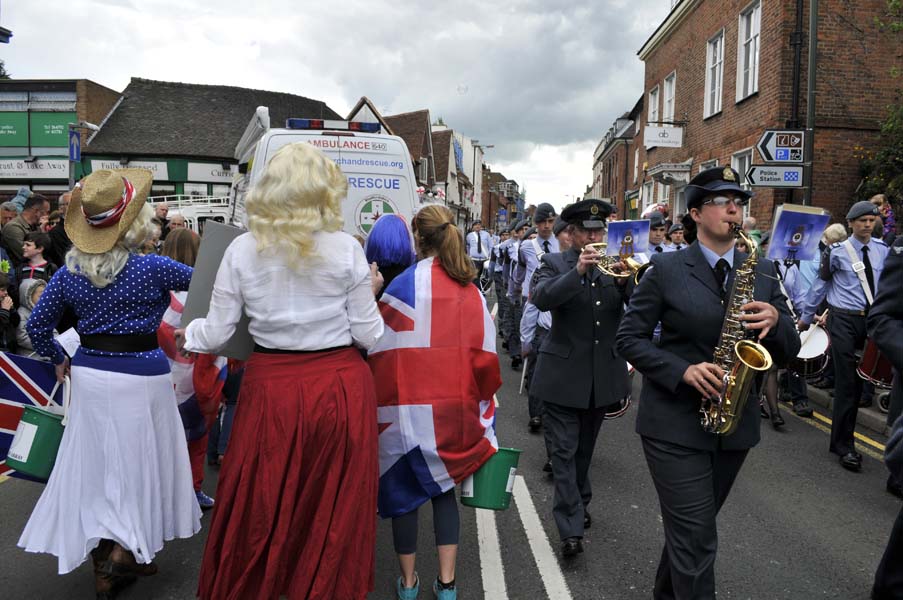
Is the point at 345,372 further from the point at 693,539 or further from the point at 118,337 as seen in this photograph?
the point at 693,539

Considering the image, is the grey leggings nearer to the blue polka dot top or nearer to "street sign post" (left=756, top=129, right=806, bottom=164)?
the blue polka dot top

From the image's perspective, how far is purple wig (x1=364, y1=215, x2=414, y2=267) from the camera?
335cm

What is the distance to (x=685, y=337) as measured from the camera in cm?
278

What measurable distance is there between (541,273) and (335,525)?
231cm

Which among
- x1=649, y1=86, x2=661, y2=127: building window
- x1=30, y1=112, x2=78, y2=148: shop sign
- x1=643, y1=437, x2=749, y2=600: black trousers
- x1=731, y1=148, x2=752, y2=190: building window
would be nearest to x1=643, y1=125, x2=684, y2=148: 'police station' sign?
x1=731, y1=148, x2=752, y2=190: building window

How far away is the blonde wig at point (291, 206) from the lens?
8.38 ft

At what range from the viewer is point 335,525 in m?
2.69

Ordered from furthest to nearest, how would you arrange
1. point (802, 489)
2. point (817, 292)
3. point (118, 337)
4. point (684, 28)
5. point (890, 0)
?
point (684, 28)
point (890, 0)
point (817, 292)
point (802, 489)
point (118, 337)

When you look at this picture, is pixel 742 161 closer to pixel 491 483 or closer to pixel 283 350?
pixel 491 483

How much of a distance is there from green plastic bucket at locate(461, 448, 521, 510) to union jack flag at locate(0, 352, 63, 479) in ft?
7.13

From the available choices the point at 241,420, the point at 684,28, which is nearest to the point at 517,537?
the point at 241,420

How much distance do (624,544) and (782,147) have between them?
304 inches

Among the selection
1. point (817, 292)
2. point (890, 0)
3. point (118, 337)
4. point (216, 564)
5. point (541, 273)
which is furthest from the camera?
point (890, 0)

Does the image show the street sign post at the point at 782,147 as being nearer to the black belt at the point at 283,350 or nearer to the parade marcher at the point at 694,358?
the parade marcher at the point at 694,358
